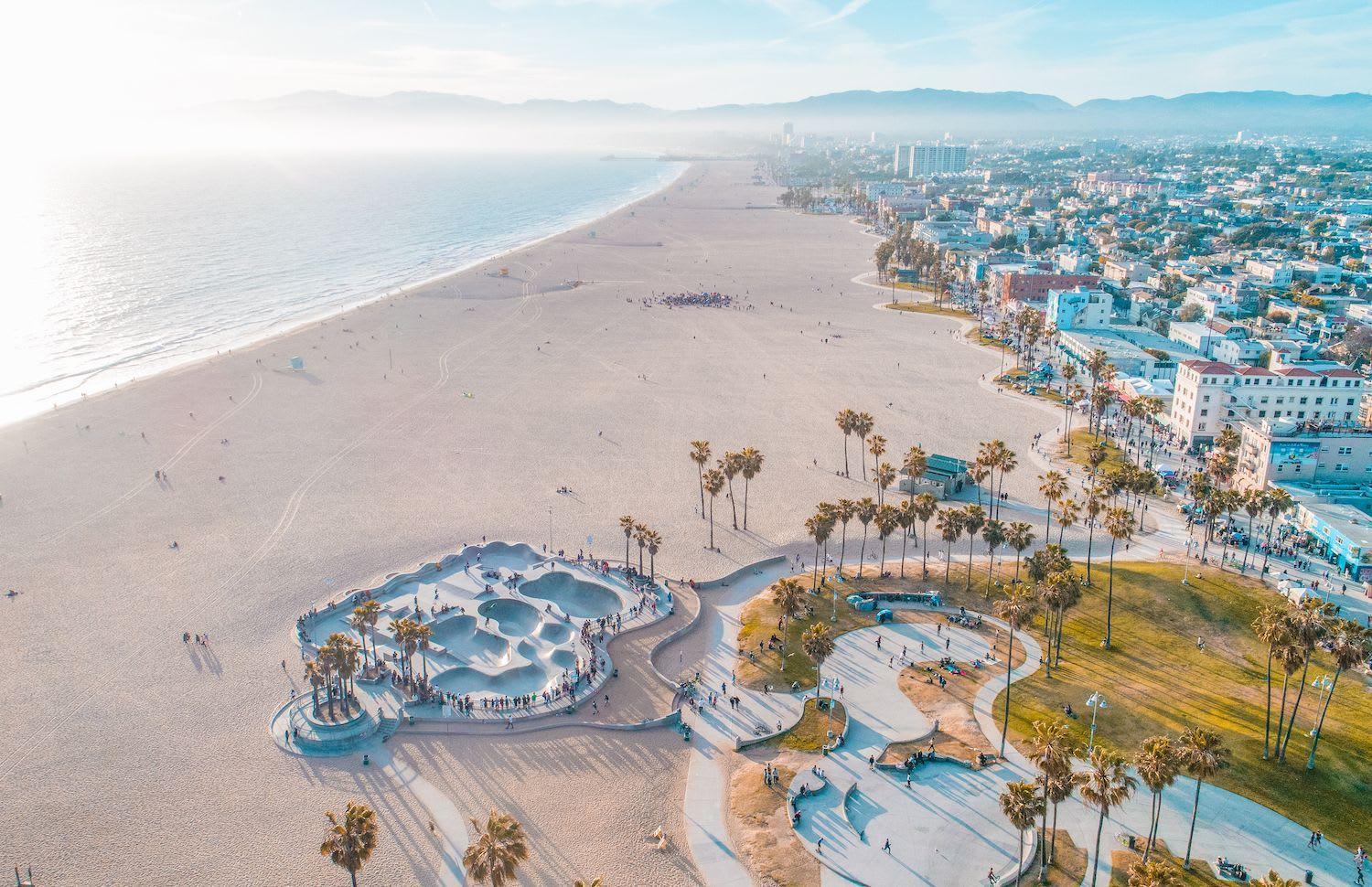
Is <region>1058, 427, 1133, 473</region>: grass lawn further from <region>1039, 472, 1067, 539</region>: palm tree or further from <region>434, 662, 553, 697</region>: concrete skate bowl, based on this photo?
<region>434, 662, 553, 697</region>: concrete skate bowl

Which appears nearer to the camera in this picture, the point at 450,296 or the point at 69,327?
the point at 69,327

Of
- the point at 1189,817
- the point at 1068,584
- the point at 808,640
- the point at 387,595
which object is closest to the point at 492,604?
the point at 387,595

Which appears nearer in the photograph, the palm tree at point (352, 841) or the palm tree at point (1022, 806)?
the palm tree at point (352, 841)

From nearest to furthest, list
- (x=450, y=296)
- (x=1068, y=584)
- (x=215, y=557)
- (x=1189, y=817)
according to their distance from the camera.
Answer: (x=1189, y=817) < (x=1068, y=584) < (x=215, y=557) < (x=450, y=296)

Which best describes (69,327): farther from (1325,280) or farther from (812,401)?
(1325,280)

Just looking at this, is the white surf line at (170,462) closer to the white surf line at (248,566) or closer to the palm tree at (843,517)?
the white surf line at (248,566)

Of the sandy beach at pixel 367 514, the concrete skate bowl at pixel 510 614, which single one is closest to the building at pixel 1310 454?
the sandy beach at pixel 367 514

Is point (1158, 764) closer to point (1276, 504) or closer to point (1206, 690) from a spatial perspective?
point (1206, 690)
